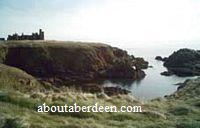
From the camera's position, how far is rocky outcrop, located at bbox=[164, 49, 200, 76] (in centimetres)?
10964

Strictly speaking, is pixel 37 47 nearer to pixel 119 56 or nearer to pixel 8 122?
pixel 119 56

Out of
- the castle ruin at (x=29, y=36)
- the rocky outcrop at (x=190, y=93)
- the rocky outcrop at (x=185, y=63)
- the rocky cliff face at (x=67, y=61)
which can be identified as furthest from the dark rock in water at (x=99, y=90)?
the castle ruin at (x=29, y=36)

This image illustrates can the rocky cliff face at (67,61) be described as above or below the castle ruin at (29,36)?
below

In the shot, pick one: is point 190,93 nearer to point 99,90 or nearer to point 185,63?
point 99,90

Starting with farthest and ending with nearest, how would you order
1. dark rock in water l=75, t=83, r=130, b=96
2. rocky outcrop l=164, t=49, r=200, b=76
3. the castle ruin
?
the castle ruin, rocky outcrop l=164, t=49, r=200, b=76, dark rock in water l=75, t=83, r=130, b=96

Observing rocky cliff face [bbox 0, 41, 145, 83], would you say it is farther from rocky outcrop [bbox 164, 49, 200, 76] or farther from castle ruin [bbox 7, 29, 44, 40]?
castle ruin [bbox 7, 29, 44, 40]

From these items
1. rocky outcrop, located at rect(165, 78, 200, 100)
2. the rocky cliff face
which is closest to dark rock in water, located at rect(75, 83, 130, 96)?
rocky outcrop, located at rect(165, 78, 200, 100)

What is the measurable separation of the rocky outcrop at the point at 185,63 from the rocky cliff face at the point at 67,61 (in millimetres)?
13002

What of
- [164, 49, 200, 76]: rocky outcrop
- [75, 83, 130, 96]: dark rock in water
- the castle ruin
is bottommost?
[75, 83, 130, 96]: dark rock in water

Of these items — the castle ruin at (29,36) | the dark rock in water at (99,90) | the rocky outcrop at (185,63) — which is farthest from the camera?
the castle ruin at (29,36)

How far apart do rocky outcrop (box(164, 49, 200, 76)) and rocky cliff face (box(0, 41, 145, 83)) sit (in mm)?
13002

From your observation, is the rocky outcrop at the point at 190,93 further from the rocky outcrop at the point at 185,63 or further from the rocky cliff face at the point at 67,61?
the rocky outcrop at the point at 185,63

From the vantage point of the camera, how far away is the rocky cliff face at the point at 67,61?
10281 centimetres

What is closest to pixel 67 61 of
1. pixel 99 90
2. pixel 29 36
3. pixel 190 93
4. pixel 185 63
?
pixel 185 63
